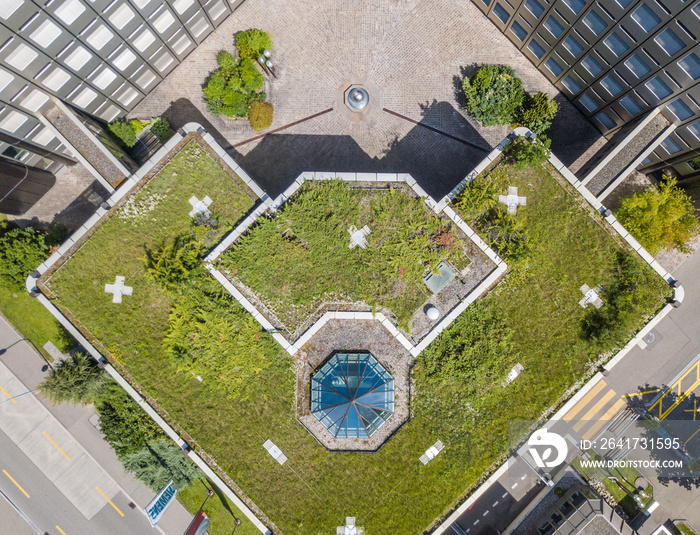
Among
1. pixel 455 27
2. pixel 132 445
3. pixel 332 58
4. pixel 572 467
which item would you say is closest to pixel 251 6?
pixel 332 58

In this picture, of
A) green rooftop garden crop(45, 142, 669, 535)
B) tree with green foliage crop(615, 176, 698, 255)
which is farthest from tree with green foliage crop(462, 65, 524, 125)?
tree with green foliage crop(615, 176, 698, 255)

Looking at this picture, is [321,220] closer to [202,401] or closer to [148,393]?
[202,401]

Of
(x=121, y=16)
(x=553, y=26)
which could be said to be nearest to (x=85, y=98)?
(x=121, y=16)

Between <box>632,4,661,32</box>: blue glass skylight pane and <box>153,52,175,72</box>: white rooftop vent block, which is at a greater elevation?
<box>153,52,175,72</box>: white rooftop vent block

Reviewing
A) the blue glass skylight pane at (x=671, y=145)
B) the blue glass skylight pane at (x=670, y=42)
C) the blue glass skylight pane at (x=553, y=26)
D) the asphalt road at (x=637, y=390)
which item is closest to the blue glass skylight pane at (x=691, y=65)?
the blue glass skylight pane at (x=670, y=42)

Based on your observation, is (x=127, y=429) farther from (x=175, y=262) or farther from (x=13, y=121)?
(x=13, y=121)

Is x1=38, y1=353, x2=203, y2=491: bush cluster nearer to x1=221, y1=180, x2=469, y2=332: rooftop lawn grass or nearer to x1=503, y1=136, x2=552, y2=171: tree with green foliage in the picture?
x1=221, y1=180, x2=469, y2=332: rooftop lawn grass
